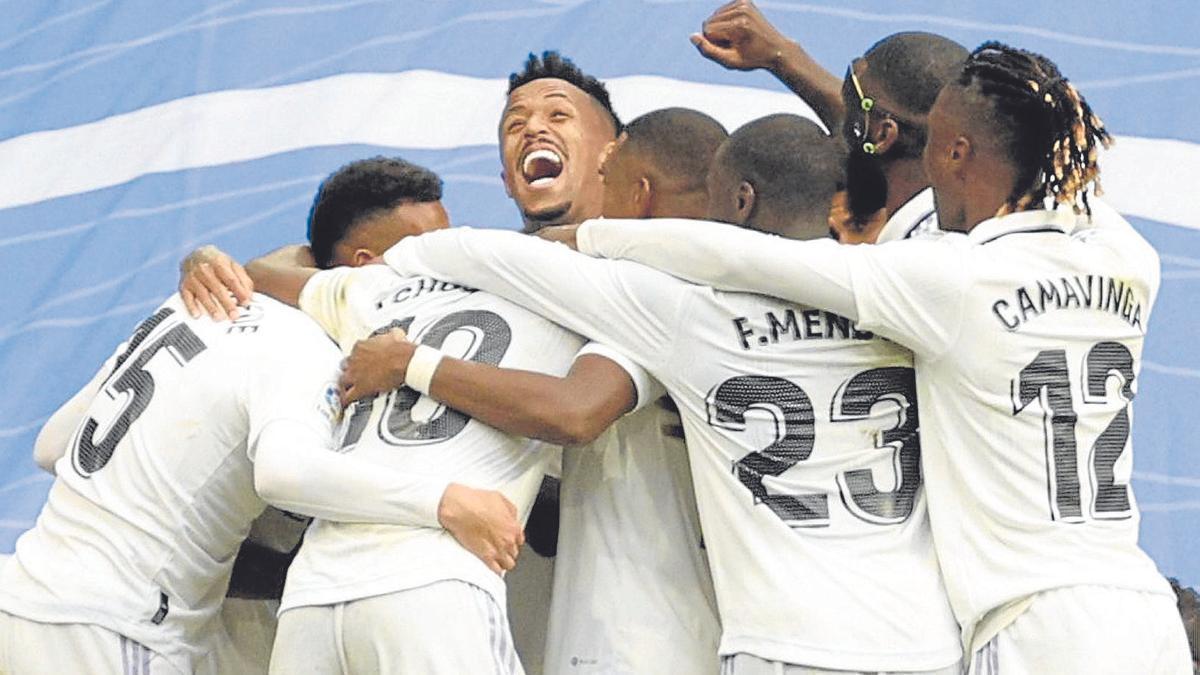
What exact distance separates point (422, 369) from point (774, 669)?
808 mm

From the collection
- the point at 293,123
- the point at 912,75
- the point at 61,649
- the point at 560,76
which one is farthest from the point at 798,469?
the point at 293,123

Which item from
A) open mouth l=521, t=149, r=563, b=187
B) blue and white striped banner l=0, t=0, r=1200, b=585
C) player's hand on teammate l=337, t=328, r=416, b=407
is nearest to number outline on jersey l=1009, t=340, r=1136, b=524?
player's hand on teammate l=337, t=328, r=416, b=407

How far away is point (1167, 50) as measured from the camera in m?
5.52

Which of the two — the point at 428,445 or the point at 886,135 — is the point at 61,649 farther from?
the point at 886,135

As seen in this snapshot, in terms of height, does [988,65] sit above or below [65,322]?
above

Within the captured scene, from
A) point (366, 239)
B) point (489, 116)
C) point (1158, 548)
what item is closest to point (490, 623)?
point (366, 239)

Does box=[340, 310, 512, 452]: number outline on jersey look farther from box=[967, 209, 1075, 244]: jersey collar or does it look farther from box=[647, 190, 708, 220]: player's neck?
box=[967, 209, 1075, 244]: jersey collar

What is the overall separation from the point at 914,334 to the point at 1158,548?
202 cm

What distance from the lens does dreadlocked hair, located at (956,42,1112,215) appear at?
3.35 meters

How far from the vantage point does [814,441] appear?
3312 millimetres

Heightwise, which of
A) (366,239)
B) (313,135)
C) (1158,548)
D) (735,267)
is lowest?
(1158,548)

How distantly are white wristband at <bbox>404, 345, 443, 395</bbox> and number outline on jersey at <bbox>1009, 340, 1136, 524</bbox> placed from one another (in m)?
1.01

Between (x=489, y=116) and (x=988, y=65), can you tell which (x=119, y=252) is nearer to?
(x=489, y=116)

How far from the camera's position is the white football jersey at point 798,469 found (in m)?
3.23
